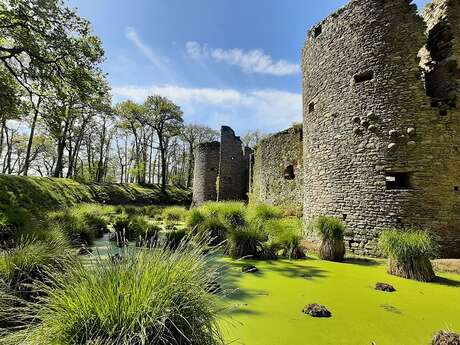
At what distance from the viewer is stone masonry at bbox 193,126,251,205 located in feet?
64.4

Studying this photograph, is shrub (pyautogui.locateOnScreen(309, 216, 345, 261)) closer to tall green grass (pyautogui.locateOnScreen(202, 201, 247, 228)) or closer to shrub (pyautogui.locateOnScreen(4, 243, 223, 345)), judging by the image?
tall green grass (pyautogui.locateOnScreen(202, 201, 247, 228))

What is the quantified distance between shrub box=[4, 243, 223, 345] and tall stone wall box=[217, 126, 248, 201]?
1744 centimetres

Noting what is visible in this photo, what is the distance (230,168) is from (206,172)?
96.5 inches

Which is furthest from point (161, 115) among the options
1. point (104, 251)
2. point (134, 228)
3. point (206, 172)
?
point (104, 251)

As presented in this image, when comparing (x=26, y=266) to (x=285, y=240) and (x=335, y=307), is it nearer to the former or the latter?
(x=335, y=307)

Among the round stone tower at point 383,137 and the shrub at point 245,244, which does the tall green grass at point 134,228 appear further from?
the round stone tower at point 383,137

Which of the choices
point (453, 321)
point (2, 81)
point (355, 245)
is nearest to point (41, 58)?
point (2, 81)

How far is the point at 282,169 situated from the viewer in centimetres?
1291

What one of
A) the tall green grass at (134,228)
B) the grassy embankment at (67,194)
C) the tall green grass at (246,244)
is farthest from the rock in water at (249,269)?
the grassy embankment at (67,194)

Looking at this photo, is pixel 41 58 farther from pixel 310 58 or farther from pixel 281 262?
pixel 281 262

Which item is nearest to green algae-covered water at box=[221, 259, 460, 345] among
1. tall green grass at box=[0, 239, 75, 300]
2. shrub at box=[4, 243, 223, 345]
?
shrub at box=[4, 243, 223, 345]

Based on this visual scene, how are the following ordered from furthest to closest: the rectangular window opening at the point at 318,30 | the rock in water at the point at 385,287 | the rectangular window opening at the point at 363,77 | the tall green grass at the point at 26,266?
the rectangular window opening at the point at 318,30 → the rectangular window opening at the point at 363,77 → the rock in water at the point at 385,287 → the tall green grass at the point at 26,266

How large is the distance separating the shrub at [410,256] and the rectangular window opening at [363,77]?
159 inches

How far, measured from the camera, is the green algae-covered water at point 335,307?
2.48m
